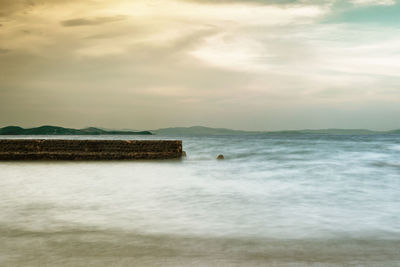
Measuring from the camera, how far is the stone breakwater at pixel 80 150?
1547 cm

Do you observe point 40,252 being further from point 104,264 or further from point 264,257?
point 264,257

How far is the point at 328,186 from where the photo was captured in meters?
8.79

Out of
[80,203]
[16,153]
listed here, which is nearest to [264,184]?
[80,203]

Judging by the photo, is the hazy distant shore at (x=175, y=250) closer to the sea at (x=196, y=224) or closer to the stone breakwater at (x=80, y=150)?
the sea at (x=196, y=224)

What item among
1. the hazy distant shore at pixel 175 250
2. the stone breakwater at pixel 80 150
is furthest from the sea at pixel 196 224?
the stone breakwater at pixel 80 150

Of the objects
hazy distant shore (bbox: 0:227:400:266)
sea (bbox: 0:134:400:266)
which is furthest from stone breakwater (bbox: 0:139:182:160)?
hazy distant shore (bbox: 0:227:400:266)

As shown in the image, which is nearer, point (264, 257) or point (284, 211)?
point (264, 257)

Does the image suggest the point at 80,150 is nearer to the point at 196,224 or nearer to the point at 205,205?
the point at 205,205

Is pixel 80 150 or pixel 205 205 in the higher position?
pixel 80 150

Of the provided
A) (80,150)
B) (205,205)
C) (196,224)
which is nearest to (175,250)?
(196,224)

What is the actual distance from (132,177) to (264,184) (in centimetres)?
335

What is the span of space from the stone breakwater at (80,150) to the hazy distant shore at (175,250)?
1169cm

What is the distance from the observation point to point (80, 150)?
51.8 ft

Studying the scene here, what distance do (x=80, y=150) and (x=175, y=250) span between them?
13.1 m
